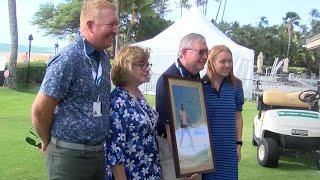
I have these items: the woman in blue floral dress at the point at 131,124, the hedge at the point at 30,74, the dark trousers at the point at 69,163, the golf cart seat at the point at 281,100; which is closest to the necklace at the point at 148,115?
the woman in blue floral dress at the point at 131,124

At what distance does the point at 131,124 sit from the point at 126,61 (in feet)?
1.29

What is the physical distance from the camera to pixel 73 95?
3.03 meters

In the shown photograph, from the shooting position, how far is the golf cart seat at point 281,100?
858 cm

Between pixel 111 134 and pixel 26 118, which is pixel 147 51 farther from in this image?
pixel 26 118

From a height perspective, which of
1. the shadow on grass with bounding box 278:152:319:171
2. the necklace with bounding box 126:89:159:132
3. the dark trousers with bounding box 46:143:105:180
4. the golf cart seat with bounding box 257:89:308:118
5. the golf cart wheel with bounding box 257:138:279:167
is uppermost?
the necklace with bounding box 126:89:159:132

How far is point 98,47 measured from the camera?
3.15 m

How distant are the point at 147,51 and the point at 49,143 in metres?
0.84

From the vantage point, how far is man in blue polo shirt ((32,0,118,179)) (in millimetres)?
3002

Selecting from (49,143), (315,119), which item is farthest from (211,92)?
(315,119)

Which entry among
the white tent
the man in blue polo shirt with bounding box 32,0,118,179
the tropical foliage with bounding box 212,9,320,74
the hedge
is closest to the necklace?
the man in blue polo shirt with bounding box 32,0,118,179

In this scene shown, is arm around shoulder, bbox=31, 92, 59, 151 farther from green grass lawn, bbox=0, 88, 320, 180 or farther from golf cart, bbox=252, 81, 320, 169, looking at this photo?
golf cart, bbox=252, 81, 320, 169

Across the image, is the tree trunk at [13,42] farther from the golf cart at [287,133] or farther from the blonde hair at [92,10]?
the blonde hair at [92,10]

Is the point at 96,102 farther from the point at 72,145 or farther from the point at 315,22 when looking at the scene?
the point at 315,22

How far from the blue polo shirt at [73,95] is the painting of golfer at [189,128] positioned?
0.57 meters
